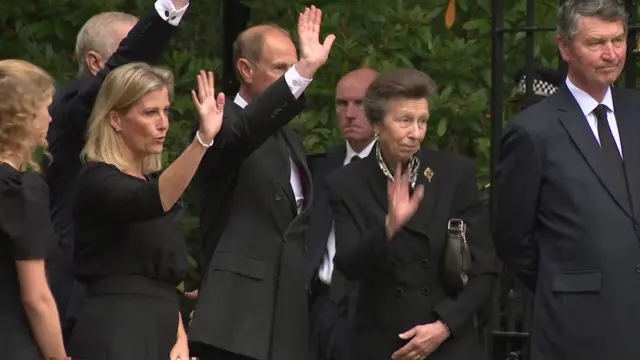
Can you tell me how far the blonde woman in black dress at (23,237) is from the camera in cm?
552

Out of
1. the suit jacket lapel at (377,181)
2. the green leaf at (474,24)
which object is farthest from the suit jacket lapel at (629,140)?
the green leaf at (474,24)

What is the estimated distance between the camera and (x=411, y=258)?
6938 millimetres

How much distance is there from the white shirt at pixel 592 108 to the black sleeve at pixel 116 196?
5.32 ft

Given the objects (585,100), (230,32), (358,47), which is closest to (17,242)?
(585,100)

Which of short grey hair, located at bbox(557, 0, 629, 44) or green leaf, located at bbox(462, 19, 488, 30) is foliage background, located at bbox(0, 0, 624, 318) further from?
short grey hair, located at bbox(557, 0, 629, 44)

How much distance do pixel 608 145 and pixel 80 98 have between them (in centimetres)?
206

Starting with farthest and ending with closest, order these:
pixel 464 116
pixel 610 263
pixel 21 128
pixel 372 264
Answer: pixel 464 116 < pixel 372 264 < pixel 610 263 < pixel 21 128

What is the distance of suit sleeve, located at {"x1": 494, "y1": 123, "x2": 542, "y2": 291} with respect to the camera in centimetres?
638

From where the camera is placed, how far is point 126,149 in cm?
625

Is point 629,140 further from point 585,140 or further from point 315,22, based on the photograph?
point 315,22

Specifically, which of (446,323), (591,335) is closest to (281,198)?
(446,323)

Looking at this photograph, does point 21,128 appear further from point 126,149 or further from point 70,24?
point 70,24

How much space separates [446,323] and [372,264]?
0.38 metres

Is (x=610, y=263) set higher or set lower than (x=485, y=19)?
lower
